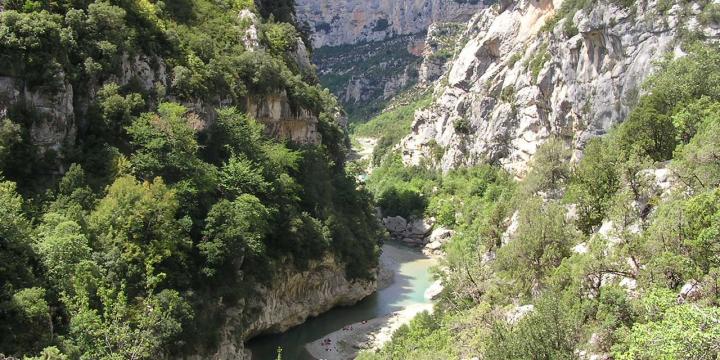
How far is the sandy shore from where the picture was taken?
40.1m

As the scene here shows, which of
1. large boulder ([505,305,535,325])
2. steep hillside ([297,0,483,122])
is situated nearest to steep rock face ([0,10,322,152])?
large boulder ([505,305,535,325])

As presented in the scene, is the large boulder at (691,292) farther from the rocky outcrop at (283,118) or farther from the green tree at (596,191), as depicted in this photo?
the rocky outcrop at (283,118)

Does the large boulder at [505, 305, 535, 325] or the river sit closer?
the large boulder at [505, 305, 535, 325]

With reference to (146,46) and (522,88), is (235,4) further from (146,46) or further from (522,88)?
(522,88)

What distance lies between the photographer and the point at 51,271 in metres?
26.4

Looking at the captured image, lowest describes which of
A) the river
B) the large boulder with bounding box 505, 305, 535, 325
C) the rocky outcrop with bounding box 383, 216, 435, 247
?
the rocky outcrop with bounding box 383, 216, 435, 247

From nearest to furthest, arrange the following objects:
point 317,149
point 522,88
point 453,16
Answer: point 317,149 → point 522,88 → point 453,16

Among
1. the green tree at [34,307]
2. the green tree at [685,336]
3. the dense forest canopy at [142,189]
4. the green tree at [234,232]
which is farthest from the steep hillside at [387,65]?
the green tree at [685,336]

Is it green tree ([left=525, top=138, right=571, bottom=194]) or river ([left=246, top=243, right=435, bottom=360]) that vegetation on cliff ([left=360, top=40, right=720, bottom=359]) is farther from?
river ([left=246, top=243, right=435, bottom=360])

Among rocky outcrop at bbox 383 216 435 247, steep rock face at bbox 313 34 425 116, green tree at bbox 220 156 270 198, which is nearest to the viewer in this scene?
green tree at bbox 220 156 270 198

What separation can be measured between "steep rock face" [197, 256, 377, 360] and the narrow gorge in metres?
0.18

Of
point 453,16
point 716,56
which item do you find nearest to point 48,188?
point 716,56

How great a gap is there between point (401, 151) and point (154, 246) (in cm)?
7831

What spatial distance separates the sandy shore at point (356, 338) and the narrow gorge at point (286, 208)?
0.81 ft
